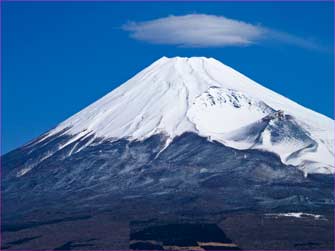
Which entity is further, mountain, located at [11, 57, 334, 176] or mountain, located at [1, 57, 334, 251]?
mountain, located at [11, 57, 334, 176]

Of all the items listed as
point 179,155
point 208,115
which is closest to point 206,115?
point 208,115

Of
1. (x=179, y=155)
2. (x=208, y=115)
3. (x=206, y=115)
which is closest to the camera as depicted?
(x=179, y=155)

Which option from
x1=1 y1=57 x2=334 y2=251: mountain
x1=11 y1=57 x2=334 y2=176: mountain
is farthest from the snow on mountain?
x1=1 y1=57 x2=334 y2=251: mountain

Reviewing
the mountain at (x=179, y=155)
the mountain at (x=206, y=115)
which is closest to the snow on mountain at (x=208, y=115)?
the mountain at (x=206, y=115)

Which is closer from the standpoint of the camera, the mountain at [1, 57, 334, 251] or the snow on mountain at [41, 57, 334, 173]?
the mountain at [1, 57, 334, 251]

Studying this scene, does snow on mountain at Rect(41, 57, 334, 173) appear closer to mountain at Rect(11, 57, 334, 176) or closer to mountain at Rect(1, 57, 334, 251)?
mountain at Rect(11, 57, 334, 176)

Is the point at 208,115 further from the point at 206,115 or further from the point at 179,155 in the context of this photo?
the point at 179,155

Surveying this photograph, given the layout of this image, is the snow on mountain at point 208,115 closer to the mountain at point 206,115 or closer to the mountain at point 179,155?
the mountain at point 206,115
